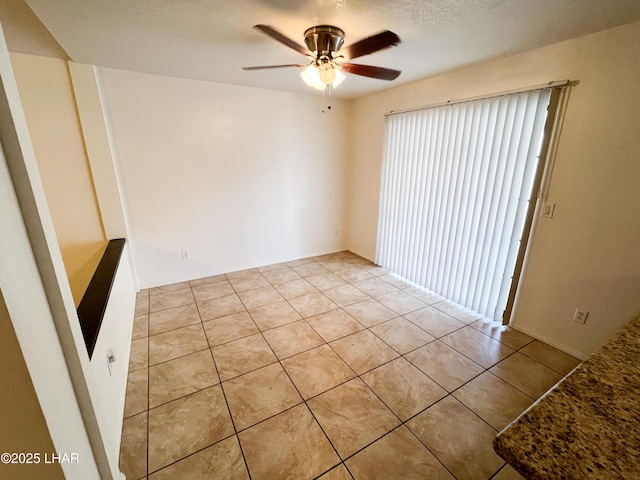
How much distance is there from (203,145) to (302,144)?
133 cm

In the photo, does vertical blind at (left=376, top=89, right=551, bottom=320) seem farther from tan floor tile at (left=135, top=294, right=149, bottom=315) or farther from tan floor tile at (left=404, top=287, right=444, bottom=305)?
tan floor tile at (left=135, top=294, right=149, bottom=315)

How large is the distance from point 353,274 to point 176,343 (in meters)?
2.24

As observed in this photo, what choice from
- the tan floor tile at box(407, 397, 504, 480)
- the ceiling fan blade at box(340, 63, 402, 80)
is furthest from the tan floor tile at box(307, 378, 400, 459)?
the ceiling fan blade at box(340, 63, 402, 80)

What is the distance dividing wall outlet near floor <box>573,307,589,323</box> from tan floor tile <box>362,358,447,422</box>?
4.13 ft

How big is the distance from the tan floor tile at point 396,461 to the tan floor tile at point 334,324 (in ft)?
3.08

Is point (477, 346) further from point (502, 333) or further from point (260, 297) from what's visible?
point (260, 297)

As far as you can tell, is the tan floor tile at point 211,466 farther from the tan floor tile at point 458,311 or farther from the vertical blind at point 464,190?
the vertical blind at point 464,190

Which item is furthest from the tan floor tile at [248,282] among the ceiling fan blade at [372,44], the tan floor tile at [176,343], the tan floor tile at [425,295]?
the ceiling fan blade at [372,44]

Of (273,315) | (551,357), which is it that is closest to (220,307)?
(273,315)

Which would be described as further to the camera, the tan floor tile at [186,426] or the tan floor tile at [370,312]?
the tan floor tile at [370,312]

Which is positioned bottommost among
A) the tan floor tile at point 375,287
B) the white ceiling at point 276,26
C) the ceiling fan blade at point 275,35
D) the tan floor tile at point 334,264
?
the tan floor tile at point 375,287

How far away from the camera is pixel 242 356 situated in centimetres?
213

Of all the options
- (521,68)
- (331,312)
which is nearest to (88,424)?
(331,312)

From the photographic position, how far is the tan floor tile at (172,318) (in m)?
2.49
